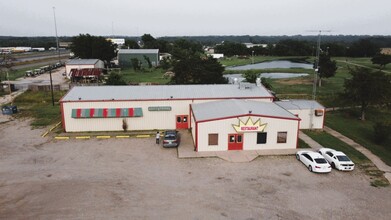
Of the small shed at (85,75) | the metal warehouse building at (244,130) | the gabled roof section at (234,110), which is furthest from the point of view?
the small shed at (85,75)

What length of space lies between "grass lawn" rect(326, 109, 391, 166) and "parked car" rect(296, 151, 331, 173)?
257 inches

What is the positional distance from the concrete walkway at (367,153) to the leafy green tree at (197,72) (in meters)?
22.1

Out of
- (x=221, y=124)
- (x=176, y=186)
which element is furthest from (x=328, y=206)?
(x=221, y=124)

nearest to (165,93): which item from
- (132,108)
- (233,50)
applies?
(132,108)

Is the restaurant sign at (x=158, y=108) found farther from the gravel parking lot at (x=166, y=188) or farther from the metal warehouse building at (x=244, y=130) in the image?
the gravel parking lot at (x=166, y=188)

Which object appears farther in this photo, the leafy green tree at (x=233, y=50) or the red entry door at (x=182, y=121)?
the leafy green tree at (x=233, y=50)

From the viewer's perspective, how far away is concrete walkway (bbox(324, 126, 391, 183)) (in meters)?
25.0

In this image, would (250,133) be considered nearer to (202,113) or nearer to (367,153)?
(202,113)

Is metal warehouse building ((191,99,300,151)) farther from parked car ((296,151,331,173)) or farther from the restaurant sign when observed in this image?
the restaurant sign

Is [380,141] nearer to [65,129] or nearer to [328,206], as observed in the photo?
[328,206]

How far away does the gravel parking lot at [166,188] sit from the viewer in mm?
18625

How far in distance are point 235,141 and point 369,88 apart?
20507mm

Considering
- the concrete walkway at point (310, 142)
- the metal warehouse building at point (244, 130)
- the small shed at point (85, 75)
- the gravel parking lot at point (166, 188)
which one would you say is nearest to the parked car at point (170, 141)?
the gravel parking lot at point (166, 188)

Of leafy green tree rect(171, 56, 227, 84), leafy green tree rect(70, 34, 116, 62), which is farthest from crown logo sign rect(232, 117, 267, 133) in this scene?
leafy green tree rect(70, 34, 116, 62)
